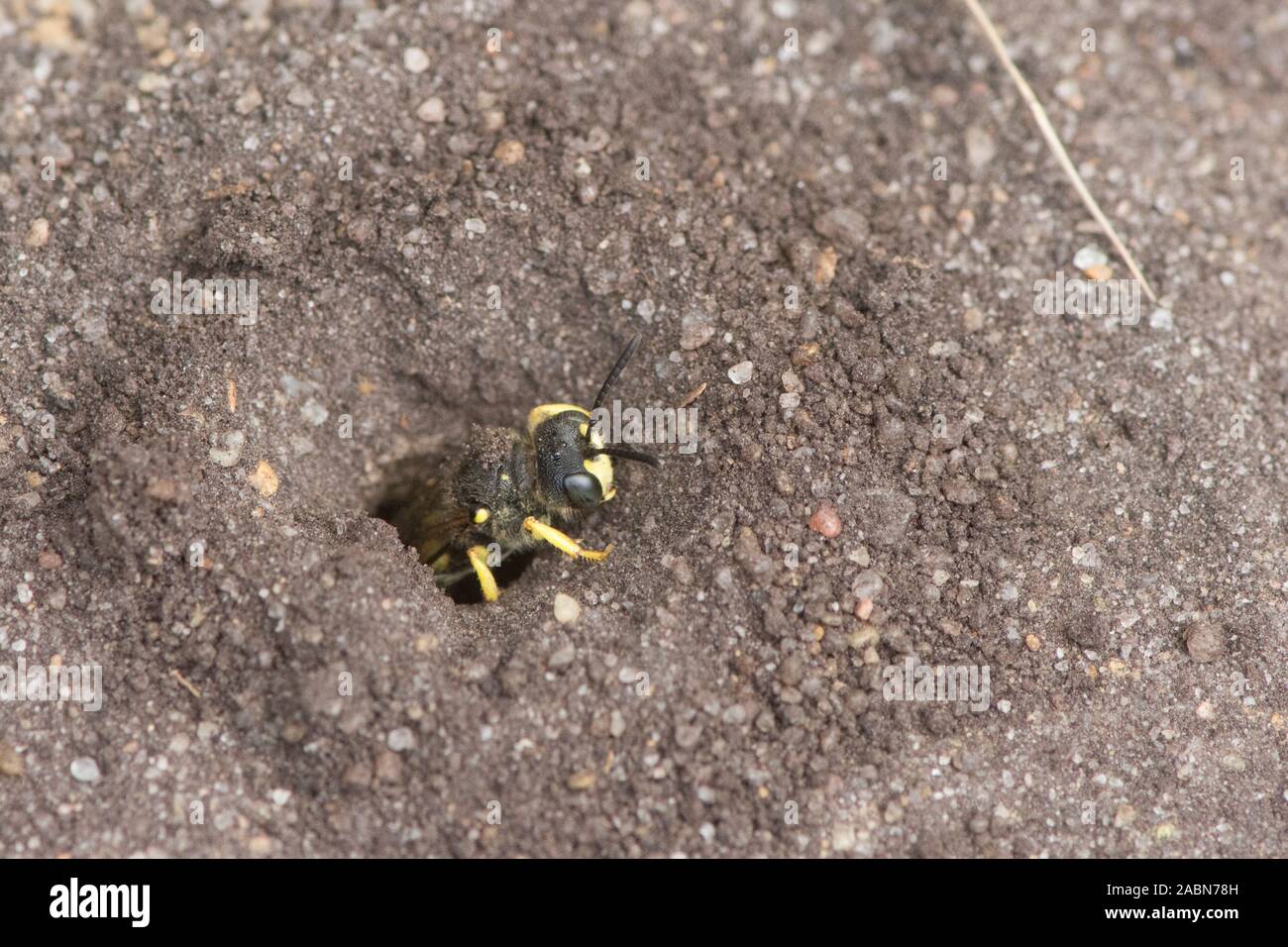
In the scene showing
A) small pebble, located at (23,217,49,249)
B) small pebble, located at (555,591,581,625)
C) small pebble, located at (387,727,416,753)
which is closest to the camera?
small pebble, located at (387,727,416,753)

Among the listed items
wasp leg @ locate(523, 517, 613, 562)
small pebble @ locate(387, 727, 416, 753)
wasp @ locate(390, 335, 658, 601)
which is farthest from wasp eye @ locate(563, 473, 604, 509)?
small pebble @ locate(387, 727, 416, 753)

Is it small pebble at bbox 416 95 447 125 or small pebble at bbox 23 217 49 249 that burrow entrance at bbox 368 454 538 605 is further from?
small pebble at bbox 23 217 49 249

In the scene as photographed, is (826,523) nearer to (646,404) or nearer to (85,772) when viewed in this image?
(646,404)

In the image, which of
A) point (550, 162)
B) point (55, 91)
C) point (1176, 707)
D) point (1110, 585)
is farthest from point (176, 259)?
point (1176, 707)

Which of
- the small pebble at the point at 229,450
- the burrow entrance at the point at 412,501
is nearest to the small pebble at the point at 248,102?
the small pebble at the point at 229,450

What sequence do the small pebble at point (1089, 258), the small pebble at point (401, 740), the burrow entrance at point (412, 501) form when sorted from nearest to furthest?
the small pebble at point (401, 740) → the small pebble at point (1089, 258) → the burrow entrance at point (412, 501)

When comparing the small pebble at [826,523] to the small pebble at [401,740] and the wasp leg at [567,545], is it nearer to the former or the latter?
the wasp leg at [567,545]

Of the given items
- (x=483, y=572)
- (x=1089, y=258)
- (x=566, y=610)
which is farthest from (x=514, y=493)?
(x=1089, y=258)
